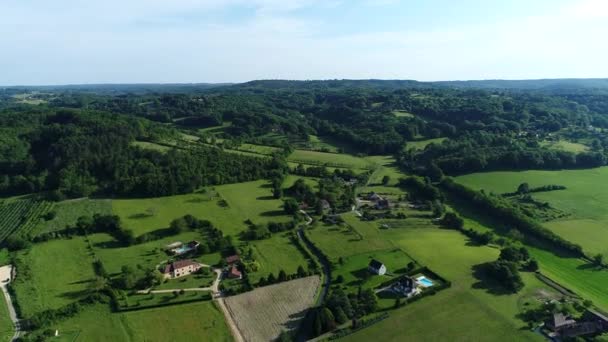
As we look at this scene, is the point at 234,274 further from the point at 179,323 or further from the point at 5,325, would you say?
the point at 5,325

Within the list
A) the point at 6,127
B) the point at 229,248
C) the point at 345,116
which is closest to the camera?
the point at 229,248

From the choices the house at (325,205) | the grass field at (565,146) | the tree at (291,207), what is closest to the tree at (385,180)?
the house at (325,205)

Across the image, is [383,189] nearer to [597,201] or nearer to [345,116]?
[597,201]

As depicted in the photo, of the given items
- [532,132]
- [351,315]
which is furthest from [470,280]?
[532,132]

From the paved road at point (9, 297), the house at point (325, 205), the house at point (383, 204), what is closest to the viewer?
the paved road at point (9, 297)

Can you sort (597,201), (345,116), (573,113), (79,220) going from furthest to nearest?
(345,116) < (573,113) < (597,201) < (79,220)

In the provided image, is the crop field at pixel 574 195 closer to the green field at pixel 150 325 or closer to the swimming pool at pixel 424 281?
the swimming pool at pixel 424 281

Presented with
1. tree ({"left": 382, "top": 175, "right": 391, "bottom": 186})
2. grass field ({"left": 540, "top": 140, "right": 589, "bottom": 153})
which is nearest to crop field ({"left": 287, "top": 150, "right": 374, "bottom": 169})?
tree ({"left": 382, "top": 175, "right": 391, "bottom": 186})
